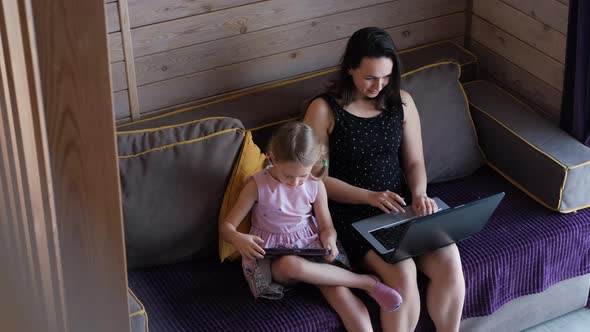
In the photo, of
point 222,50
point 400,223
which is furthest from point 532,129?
point 222,50

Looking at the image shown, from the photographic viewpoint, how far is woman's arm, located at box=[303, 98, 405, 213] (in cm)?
218

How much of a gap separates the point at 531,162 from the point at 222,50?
3.44 ft

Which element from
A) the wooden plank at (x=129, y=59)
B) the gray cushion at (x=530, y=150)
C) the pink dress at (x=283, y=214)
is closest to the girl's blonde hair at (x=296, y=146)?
the pink dress at (x=283, y=214)

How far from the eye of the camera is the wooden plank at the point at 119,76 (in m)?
2.26

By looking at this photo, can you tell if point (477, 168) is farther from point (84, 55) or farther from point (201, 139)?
point (84, 55)

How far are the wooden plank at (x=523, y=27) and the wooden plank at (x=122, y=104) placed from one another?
1347 mm

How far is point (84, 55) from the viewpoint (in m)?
0.64

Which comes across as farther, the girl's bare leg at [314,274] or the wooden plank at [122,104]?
the wooden plank at [122,104]

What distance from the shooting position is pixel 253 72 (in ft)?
8.29

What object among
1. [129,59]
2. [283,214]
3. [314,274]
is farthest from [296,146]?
[129,59]

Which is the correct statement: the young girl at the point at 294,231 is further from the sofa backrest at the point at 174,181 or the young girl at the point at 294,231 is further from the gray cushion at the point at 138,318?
the gray cushion at the point at 138,318

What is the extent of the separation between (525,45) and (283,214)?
3.77 feet

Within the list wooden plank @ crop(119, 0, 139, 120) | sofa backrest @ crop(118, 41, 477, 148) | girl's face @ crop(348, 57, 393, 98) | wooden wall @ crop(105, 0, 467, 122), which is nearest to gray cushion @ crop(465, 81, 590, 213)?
sofa backrest @ crop(118, 41, 477, 148)

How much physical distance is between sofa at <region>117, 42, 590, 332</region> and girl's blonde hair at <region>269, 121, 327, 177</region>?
0.24 metres
